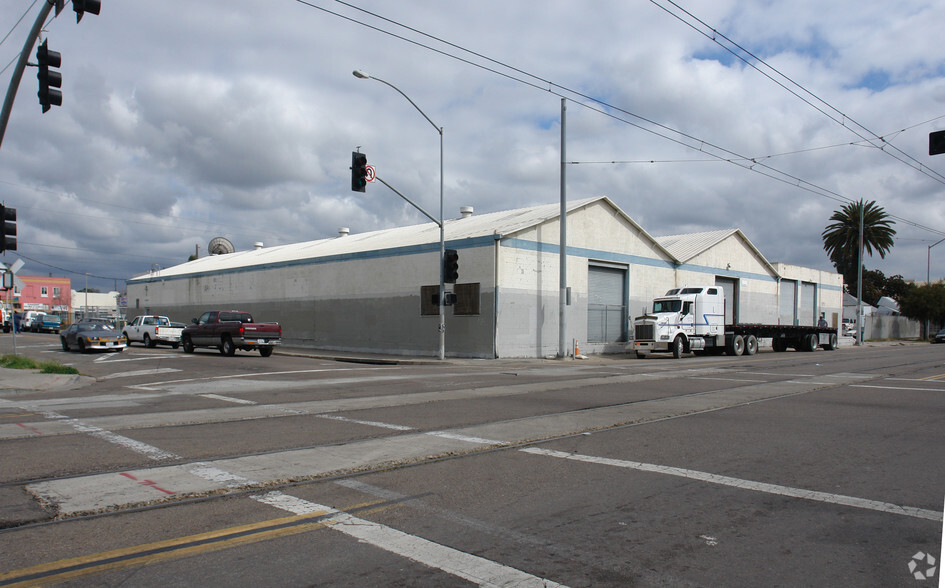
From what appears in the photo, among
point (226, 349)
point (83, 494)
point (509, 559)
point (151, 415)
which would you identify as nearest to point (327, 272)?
point (226, 349)

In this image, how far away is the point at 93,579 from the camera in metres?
4.25

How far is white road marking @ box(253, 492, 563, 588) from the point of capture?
→ 14.1 feet

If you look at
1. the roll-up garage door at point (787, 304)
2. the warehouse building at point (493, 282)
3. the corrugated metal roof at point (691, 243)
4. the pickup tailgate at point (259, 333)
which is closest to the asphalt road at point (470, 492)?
the pickup tailgate at point (259, 333)

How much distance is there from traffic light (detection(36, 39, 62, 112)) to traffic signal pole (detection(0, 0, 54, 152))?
444 mm

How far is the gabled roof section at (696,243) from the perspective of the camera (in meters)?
42.1

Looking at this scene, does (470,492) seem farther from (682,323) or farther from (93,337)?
(93,337)

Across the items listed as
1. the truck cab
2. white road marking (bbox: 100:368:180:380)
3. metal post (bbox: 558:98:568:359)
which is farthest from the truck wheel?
white road marking (bbox: 100:368:180:380)

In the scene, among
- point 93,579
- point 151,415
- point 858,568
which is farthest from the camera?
point 151,415

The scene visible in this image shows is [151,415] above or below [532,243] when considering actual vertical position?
below

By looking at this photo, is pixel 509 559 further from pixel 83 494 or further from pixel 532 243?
pixel 532 243

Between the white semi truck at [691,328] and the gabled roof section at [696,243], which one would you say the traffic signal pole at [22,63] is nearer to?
the white semi truck at [691,328]

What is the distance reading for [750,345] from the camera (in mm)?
36062

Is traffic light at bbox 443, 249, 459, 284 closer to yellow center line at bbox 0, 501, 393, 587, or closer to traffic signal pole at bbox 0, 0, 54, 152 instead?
traffic signal pole at bbox 0, 0, 54, 152

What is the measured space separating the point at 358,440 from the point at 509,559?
4.78m
